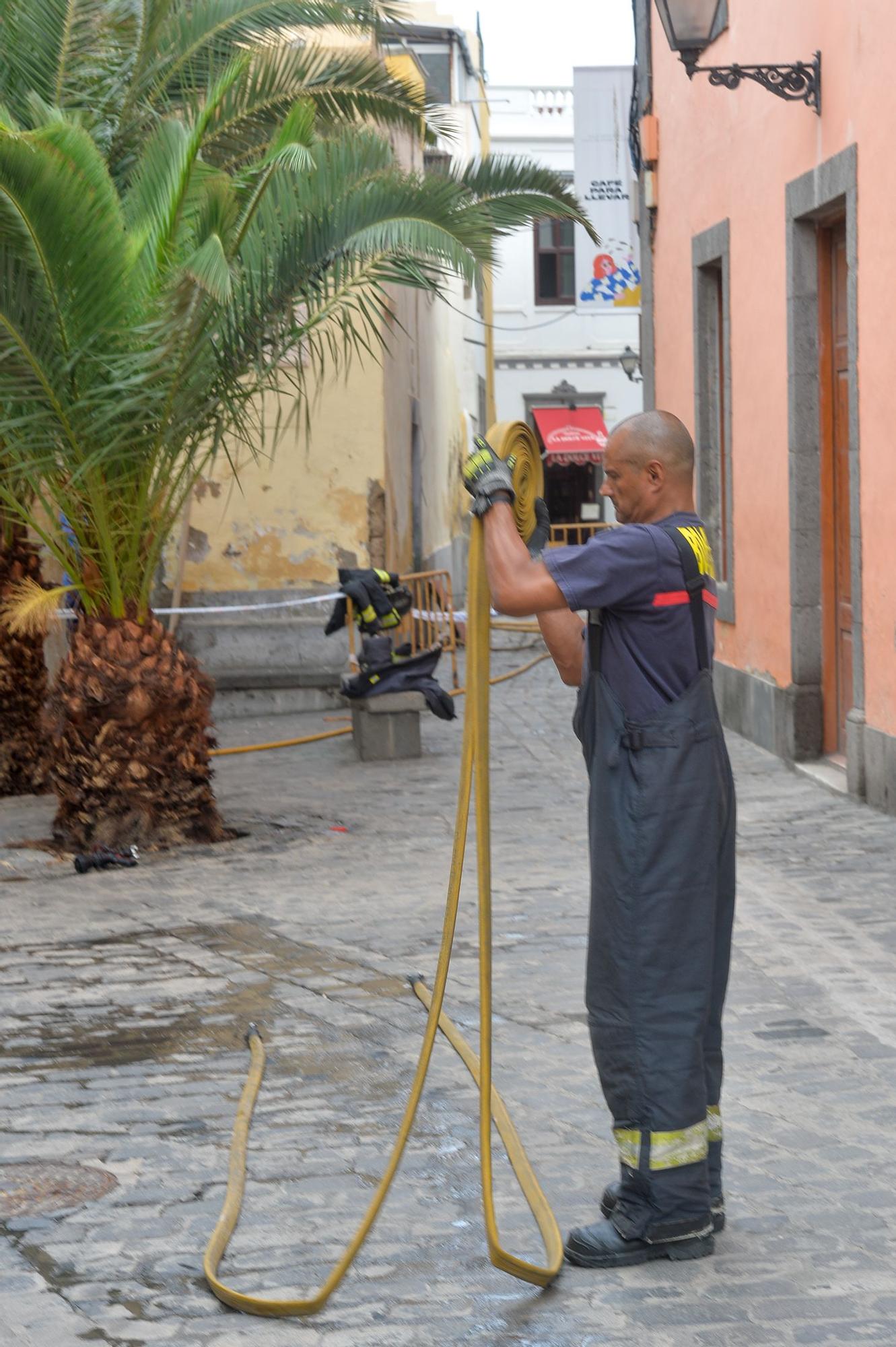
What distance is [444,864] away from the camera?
8.38 meters

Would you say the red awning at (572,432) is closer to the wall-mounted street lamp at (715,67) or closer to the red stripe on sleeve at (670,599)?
the wall-mounted street lamp at (715,67)

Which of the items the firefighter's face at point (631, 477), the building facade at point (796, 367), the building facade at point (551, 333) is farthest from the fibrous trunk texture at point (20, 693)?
the building facade at point (551, 333)

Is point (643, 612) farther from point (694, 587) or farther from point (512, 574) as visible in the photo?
point (512, 574)

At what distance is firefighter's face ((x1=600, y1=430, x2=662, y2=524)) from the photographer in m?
3.78

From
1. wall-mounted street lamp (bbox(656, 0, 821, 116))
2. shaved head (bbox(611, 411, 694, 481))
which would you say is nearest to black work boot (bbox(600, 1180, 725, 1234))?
shaved head (bbox(611, 411, 694, 481))

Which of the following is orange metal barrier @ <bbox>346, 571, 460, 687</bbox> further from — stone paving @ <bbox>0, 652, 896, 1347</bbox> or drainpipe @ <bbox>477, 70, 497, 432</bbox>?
drainpipe @ <bbox>477, 70, 497, 432</bbox>

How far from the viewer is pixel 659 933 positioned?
3.67 m

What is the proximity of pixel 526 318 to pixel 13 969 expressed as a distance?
3255 centimetres

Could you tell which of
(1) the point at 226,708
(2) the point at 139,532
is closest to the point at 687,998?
(2) the point at 139,532

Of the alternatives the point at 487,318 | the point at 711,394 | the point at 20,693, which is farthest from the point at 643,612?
the point at 487,318

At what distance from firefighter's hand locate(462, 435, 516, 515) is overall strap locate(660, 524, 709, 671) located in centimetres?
35

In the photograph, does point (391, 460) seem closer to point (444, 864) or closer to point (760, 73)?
point (760, 73)

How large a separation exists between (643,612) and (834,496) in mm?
7383

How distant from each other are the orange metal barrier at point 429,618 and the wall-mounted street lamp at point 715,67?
6497mm
